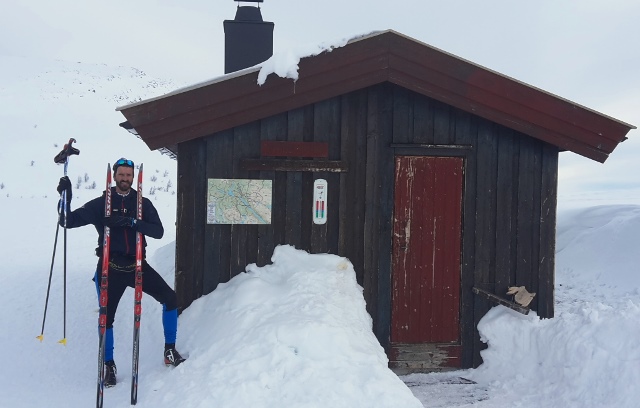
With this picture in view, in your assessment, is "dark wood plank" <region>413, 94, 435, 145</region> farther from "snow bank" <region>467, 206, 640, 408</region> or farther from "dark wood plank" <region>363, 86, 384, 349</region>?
"snow bank" <region>467, 206, 640, 408</region>

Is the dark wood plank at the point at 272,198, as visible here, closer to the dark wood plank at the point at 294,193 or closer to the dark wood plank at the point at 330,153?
the dark wood plank at the point at 294,193

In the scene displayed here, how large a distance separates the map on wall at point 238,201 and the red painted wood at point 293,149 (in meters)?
0.37

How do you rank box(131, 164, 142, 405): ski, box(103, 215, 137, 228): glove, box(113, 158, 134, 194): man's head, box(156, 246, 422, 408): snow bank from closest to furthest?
box(156, 246, 422, 408): snow bank
box(131, 164, 142, 405): ski
box(103, 215, 137, 228): glove
box(113, 158, 134, 194): man's head

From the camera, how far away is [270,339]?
4.73 meters

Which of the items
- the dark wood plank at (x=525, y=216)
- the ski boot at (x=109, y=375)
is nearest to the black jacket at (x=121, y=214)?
the ski boot at (x=109, y=375)

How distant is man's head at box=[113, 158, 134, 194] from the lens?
502 centimetres

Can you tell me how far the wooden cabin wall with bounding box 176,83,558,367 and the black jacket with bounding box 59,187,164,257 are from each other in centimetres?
106

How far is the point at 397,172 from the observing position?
6645 mm

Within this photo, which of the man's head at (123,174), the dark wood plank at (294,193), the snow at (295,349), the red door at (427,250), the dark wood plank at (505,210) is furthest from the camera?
the dark wood plank at (505,210)

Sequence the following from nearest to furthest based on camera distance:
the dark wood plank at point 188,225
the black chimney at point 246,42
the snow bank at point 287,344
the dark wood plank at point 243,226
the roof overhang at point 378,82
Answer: the snow bank at point 287,344 → the roof overhang at point 378,82 → the dark wood plank at point 188,225 → the dark wood plank at point 243,226 → the black chimney at point 246,42

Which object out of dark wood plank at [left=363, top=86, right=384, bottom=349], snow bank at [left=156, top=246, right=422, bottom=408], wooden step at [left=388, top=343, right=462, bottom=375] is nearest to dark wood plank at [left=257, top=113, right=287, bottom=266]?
snow bank at [left=156, top=246, right=422, bottom=408]

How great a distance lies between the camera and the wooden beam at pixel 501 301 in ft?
21.6

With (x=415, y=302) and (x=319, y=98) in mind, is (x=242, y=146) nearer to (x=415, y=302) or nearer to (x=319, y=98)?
(x=319, y=98)

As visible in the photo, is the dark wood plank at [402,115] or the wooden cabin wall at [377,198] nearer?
the wooden cabin wall at [377,198]
